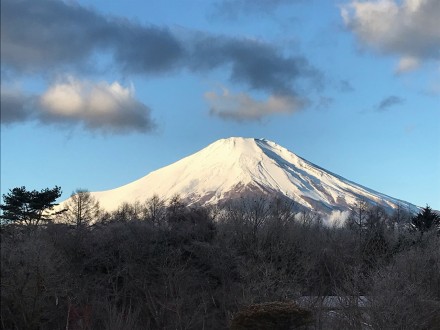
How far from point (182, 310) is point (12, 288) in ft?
29.2

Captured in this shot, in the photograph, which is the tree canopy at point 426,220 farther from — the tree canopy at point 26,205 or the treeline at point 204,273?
the tree canopy at point 26,205

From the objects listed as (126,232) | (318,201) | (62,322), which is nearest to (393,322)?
(62,322)

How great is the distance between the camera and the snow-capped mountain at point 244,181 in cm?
14012

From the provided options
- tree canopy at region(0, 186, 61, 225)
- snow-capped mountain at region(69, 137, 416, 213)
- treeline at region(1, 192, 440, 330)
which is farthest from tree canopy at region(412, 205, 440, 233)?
snow-capped mountain at region(69, 137, 416, 213)

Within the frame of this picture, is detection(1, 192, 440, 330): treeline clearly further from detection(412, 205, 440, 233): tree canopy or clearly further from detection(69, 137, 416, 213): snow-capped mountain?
detection(69, 137, 416, 213): snow-capped mountain

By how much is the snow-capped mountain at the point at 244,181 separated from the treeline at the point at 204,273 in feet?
288

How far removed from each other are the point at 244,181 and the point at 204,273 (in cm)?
10769

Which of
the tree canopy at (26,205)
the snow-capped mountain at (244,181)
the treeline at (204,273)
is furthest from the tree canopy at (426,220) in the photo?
the snow-capped mountain at (244,181)

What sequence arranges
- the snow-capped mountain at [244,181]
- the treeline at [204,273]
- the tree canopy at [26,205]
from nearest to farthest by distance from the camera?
the treeline at [204,273]
the tree canopy at [26,205]
the snow-capped mountain at [244,181]

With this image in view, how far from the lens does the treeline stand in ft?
80.7

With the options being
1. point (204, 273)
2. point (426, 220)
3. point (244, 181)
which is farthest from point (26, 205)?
point (244, 181)

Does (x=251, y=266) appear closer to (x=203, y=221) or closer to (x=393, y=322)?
(x=203, y=221)

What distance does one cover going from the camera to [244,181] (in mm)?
145125

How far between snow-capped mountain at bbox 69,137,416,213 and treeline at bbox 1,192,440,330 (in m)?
87.7
